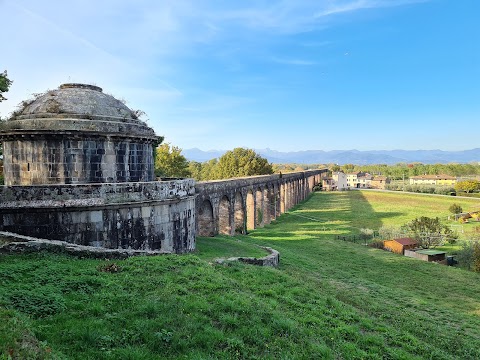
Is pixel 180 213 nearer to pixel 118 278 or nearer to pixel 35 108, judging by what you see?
pixel 118 278

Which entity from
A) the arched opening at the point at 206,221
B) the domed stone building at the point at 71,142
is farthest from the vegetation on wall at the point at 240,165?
the domed stone building at the point at 71,142

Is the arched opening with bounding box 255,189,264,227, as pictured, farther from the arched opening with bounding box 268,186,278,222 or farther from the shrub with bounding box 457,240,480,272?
the shrub with bounding box 457,240,480,272

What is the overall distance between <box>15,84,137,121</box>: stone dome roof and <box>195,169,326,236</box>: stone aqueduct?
27.6 ft

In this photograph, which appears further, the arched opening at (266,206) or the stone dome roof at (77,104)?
the arched opening at (266,206)

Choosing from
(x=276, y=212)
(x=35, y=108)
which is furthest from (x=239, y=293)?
(x=276, y=212)

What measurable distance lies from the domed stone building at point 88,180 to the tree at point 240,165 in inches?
1850

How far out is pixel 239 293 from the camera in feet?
31.5

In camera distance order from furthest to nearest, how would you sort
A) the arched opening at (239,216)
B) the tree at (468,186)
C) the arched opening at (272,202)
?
1. the tree at (468,186)
2. the arched opening at (272,202)
3. the arched opening at (239,216)

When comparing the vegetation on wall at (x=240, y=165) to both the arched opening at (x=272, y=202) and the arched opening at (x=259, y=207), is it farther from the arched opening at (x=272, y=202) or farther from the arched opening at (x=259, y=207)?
the arched opening at (x=259, y=207)

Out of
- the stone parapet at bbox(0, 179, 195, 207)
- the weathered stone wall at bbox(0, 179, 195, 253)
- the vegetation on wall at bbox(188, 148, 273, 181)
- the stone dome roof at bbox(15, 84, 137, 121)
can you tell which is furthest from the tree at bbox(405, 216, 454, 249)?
the vegetation on wall at bbox(188, 148, 273, 181)

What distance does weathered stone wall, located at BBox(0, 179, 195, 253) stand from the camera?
38.7 ft

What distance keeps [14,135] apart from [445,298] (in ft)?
71.0

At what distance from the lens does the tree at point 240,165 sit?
215ft

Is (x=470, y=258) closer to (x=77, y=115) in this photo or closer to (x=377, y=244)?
(x=377, y=244)
